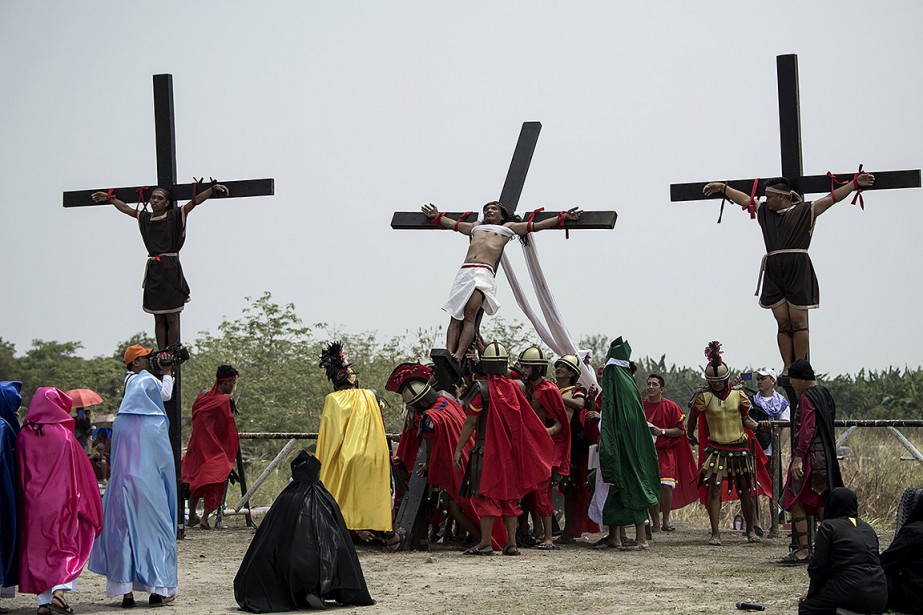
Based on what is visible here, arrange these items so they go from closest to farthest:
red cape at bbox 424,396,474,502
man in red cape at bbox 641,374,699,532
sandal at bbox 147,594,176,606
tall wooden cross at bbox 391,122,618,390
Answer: sandal at bbox 147,594,176,606, red cape at bbox 424,396,474,502, tall wooden cross at bbox 391,122,618,390, man in red cape at bbox 641,374,699,532

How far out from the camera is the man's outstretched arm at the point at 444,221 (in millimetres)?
13062

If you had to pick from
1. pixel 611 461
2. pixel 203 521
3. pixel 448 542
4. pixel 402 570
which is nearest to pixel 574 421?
pixel 611 461

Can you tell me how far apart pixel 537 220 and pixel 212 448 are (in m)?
4.96

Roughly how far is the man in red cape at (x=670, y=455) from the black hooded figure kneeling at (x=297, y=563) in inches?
226

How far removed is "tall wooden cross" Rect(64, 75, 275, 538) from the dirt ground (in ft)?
5.86

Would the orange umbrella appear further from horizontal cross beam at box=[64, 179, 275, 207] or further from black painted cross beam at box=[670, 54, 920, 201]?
black painted cross beam at box=[670, 54, 920, 201]

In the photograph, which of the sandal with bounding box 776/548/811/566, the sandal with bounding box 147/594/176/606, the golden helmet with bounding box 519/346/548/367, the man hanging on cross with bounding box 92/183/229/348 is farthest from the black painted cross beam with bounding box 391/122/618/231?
the sandal with bounding box 147/594/176/606

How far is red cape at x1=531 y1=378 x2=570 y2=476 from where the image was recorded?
12.1m

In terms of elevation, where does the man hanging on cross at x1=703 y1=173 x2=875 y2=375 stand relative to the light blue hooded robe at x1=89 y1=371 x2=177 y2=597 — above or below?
above

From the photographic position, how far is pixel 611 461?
38.2ft

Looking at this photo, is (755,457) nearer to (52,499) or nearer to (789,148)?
(789,148)

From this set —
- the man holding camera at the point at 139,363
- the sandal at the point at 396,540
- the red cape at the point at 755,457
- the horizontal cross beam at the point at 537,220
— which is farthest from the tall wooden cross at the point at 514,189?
the man holding camera at the point at 139,363

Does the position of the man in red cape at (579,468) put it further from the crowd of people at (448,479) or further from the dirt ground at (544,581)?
the dirt ground at (544,581)

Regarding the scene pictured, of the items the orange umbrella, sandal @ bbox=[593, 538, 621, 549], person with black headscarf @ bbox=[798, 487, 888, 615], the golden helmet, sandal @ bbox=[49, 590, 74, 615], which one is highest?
the golden helmet
